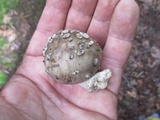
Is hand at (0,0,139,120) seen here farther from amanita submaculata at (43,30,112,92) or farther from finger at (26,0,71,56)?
amanita submaculata at (43,30,112,92)

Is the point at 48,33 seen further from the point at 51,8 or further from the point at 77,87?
the point at 77,87

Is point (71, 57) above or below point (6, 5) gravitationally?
above

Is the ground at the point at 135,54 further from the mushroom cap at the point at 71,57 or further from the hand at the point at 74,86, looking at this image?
the mushroom cap at the point at 71,57

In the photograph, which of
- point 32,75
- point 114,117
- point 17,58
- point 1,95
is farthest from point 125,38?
point 17,58

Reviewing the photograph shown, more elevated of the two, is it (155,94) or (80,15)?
(80,15)

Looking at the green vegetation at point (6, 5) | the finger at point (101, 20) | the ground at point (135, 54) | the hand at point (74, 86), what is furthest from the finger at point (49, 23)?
the green vegetation at point (6, 5)

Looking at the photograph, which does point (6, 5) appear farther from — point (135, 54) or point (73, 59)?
point (73, 59)

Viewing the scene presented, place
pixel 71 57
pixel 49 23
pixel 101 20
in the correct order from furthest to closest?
pixel 49 23 → pixel 101 20 → pixel 71 57

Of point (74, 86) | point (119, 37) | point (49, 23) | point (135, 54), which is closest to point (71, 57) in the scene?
point (74, 86)
